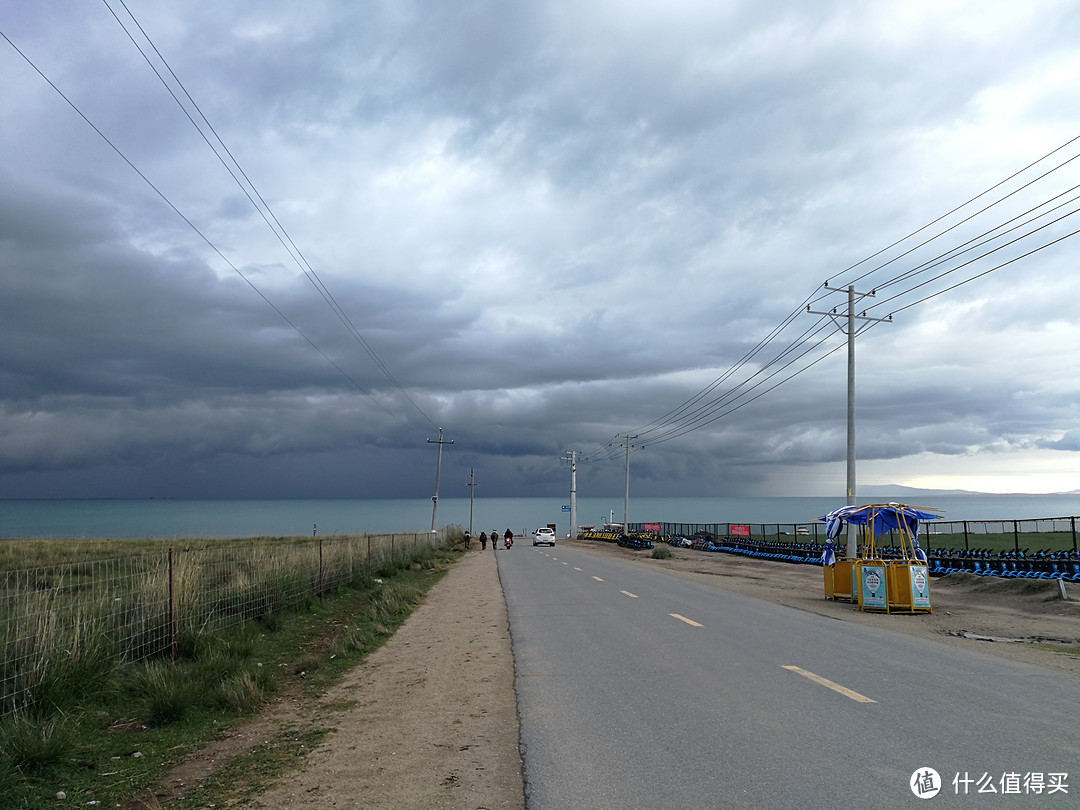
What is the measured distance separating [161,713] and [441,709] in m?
2.95

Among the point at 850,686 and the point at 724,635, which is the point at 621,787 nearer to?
the point at 850,686

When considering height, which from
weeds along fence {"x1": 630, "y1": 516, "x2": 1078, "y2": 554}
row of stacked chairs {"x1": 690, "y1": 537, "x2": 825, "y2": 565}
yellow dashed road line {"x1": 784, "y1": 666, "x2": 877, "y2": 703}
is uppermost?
yellow dashed road line {"x1": 784, "y1": 666, "x2": 877, "y2": 703}

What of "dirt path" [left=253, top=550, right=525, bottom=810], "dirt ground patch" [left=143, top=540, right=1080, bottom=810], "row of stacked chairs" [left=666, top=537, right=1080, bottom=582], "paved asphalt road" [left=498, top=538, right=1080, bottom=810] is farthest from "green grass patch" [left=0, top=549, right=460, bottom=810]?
"row of stacked chairs" [left=666, top=537, right=1080, bottom=582]

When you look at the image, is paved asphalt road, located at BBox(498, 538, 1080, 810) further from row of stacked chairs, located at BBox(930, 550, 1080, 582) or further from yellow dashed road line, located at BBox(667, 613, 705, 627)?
row of stacked chairs, located at BBox(930, 550, 1080, 582)

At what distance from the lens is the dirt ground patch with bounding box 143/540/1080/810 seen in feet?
18.9

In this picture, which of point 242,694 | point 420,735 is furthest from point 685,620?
point 242,694

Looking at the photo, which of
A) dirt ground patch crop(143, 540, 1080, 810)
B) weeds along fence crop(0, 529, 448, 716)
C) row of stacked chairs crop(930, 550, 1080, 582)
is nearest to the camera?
dirt ground patch crop(143, 540, 1080, 810)

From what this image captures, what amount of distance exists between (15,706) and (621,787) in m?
6.26

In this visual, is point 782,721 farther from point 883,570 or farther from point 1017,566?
point 1017,566

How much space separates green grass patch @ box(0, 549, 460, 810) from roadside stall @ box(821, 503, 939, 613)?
11302 mm

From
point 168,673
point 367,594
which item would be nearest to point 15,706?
point 168,673

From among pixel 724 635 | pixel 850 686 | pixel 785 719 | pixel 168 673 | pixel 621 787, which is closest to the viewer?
pixel 621 787

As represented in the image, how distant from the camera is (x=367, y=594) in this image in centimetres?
2205

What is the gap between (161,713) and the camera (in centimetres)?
807
